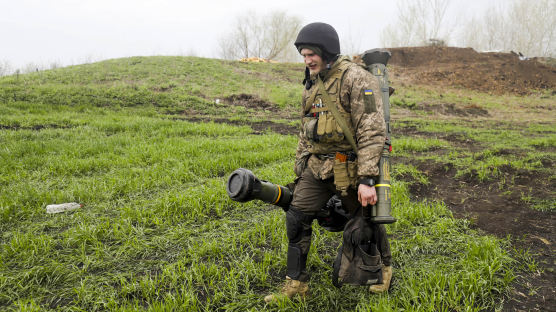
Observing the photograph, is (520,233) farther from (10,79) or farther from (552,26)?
(552,26)

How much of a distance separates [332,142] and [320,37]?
83cm

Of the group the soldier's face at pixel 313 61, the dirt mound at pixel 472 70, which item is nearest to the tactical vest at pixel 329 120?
the soldier's face at pixel 313 61

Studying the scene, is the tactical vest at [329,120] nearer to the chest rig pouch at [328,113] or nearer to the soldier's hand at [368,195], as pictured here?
the chest rig pouch at [328,113]

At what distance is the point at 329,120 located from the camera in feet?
8.18

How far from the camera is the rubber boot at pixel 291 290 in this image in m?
2.58

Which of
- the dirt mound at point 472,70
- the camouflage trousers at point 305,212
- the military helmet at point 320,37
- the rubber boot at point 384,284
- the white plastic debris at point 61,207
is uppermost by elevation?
the dirt mound at point 472,70

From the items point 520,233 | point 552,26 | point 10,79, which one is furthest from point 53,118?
point 552,26

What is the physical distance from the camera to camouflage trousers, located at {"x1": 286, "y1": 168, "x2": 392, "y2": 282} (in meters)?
2.61

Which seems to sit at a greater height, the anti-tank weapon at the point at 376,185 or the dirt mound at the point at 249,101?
the dirt mound at the point at 249,101

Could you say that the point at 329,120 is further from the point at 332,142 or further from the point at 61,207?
the point at 61,207

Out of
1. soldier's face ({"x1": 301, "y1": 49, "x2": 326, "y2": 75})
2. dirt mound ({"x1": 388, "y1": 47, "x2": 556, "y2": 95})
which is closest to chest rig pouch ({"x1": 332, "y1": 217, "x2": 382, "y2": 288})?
soldier's face ({"x1": 301, "y1": 49, "x2": 326, "y2": 75})

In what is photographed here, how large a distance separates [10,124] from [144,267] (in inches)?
355

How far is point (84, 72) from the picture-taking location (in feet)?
69.2

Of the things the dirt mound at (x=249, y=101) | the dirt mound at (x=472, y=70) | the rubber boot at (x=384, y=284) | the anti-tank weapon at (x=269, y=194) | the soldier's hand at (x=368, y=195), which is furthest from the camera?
the dirt mound at (x=472, y=70)
